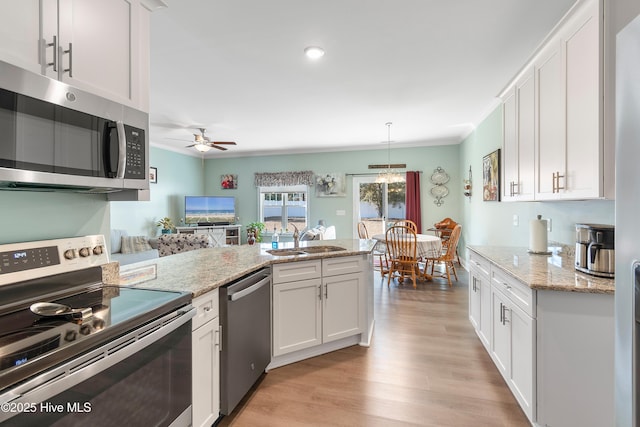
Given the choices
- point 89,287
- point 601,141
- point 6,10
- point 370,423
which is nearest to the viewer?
point 6,10

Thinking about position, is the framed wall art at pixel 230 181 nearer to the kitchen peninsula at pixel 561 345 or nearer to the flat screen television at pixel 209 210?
the flat screen television at pixel 209 210

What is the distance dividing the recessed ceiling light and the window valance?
448 centimetres

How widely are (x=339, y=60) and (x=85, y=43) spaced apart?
6.69ft

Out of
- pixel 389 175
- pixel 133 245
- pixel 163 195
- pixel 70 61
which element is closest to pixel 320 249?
pixel 70 61

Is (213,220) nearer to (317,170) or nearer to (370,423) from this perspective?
(317,170)

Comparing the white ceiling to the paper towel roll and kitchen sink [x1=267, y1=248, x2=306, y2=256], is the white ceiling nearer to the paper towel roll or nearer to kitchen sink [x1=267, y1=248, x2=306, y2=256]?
the paper towel roll

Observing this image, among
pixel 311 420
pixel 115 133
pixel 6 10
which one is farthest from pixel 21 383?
pixel 311 420

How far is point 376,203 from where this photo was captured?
22.7 feet

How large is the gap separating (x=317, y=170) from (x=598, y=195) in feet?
19.1

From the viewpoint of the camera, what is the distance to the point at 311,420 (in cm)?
182

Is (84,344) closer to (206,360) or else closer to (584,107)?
(206,360)

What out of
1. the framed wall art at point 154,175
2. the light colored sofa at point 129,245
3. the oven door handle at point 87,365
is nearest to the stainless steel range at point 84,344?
the oven door handle at point 87,365

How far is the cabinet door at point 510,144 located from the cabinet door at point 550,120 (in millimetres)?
435

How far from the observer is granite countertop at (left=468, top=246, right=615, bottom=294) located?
1.58m
